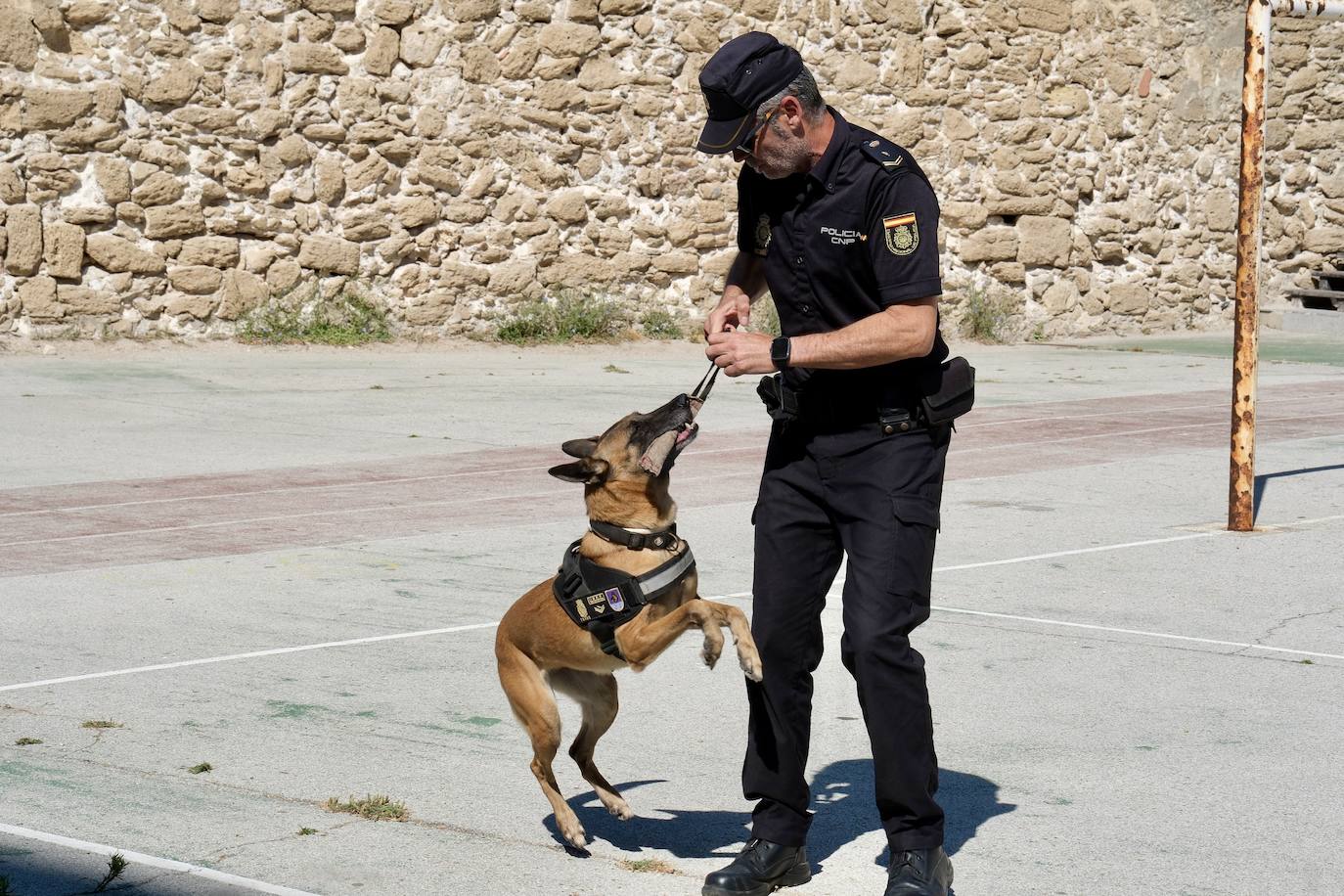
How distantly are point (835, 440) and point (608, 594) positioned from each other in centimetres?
71

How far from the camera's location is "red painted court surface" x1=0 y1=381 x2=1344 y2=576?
8383mm

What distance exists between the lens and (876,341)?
4.02 m

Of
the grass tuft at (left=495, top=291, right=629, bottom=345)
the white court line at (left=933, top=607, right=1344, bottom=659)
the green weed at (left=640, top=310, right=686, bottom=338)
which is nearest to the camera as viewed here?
the white court line at (left=933, top=607, right=1344, bottom=659)

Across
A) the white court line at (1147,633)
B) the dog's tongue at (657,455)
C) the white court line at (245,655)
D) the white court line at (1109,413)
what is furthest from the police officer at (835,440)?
the white court line at (1109,413)

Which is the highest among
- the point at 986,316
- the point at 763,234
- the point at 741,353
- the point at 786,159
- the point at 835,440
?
the point at 786,159

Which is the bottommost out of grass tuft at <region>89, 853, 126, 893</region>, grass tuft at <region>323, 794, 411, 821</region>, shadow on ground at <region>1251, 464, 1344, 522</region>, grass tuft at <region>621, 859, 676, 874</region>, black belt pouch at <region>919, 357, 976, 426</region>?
shadow on ground at <region>1251, 464, 1344, 522</region>

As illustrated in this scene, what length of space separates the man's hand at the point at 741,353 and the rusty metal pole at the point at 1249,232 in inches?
225

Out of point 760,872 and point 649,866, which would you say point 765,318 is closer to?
point 649,866

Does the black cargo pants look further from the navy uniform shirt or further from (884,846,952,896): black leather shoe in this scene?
the navy uniform shirt

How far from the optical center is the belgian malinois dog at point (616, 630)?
434cm

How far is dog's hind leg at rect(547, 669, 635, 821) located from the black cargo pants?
0.48 meters

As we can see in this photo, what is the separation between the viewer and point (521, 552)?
27.0 ft

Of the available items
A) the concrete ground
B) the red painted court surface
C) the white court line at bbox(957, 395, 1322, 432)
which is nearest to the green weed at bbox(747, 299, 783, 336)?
the white court line at bbox(957, 395, 1322, 432)

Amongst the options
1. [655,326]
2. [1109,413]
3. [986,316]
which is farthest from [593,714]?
[986,316]
